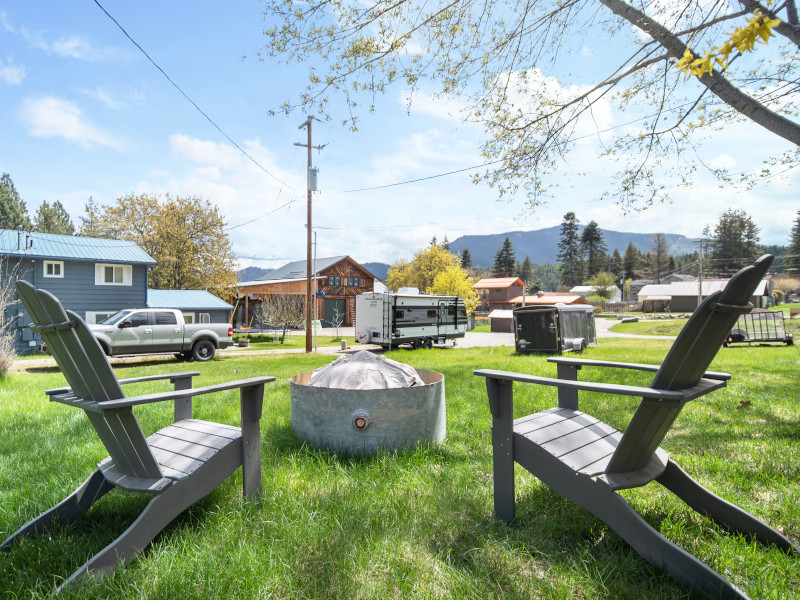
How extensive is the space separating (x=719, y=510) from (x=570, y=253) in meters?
90.8

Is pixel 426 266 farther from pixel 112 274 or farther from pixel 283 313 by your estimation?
pixel 112 274

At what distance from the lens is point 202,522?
7.80 ft

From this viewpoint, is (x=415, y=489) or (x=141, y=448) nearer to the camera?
(x=141, y=448)

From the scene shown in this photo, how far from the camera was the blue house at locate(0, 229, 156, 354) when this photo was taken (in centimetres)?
1742

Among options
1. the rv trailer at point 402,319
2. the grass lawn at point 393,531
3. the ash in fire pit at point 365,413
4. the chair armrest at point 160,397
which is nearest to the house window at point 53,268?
the rv trailer at point 402,319

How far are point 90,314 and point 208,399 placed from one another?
16752mm

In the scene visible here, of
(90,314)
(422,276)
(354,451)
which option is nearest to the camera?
(354,451)

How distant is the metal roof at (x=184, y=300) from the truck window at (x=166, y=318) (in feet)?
22.0

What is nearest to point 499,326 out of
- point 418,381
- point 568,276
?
point 418,381

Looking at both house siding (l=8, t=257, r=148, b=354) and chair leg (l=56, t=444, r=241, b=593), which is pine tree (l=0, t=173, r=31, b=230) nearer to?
house siding (l=8, t=257, r=148, b=354)

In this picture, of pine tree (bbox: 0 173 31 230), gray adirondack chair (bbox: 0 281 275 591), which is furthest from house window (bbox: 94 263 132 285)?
pine tree (bbox: 0 173 31 230)

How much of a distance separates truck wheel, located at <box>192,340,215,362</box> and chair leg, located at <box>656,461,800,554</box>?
1648 cm

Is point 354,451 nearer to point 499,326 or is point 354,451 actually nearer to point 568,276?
point 499,326

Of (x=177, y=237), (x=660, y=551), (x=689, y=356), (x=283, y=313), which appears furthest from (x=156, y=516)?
(x=177, y=237)
